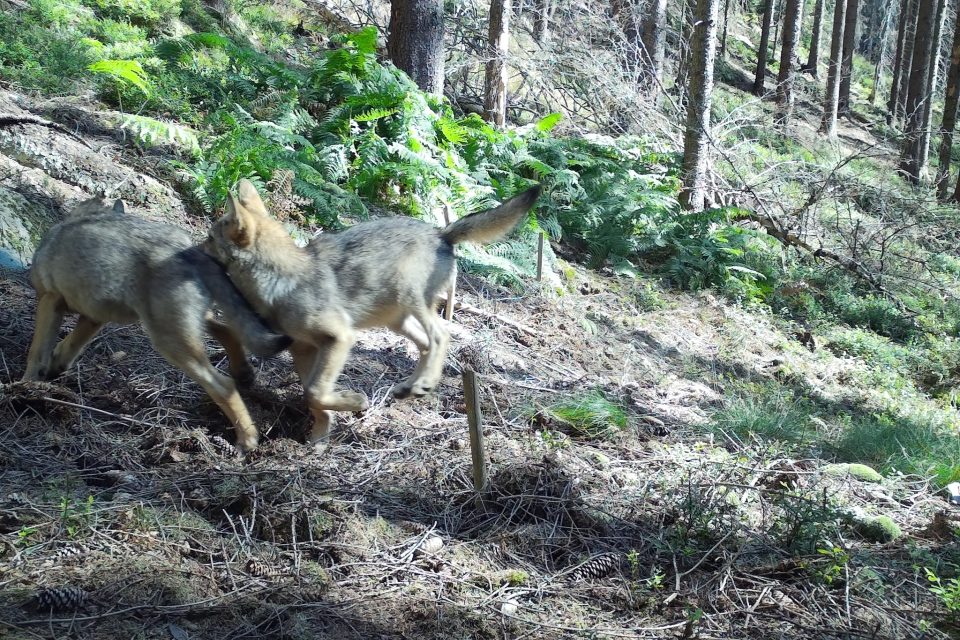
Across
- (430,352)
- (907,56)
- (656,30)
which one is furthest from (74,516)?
(907,56)

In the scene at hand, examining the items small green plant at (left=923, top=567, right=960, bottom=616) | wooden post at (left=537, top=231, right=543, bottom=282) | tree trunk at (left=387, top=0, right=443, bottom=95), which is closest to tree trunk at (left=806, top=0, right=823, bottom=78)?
tree trunk at (left=387, top=0, right=443, bottom=95)

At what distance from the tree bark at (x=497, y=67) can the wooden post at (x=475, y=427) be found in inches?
425

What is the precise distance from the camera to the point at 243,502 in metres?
4.74

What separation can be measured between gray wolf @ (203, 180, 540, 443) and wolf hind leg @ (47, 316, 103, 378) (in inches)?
39.9

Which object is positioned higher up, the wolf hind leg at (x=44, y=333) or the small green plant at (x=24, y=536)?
the wolf hind leg at (x=44, y=333)

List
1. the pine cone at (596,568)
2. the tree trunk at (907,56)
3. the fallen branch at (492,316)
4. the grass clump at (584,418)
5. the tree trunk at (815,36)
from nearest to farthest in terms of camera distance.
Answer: the pine cone at (596,568), the grass clump at (584,418), the fallen branch at (492,316), the tree trunk at (815,36), the tree trunk at (907,56)

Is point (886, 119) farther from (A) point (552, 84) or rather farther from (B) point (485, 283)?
(B) point (485, 283)

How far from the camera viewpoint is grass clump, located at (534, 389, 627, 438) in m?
6.54

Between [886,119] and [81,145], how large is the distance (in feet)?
127

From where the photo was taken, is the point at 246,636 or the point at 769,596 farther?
the point at 769,596

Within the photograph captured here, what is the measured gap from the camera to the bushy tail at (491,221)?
6.59 meters

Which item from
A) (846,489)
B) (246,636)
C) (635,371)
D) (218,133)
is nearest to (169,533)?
(246,636)

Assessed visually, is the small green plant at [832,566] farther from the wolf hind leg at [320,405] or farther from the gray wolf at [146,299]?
the gray wolf at [146,299]

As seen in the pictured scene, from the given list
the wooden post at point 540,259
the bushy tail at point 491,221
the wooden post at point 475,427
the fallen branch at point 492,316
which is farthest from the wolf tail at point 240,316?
the wooden post at point 540,259
